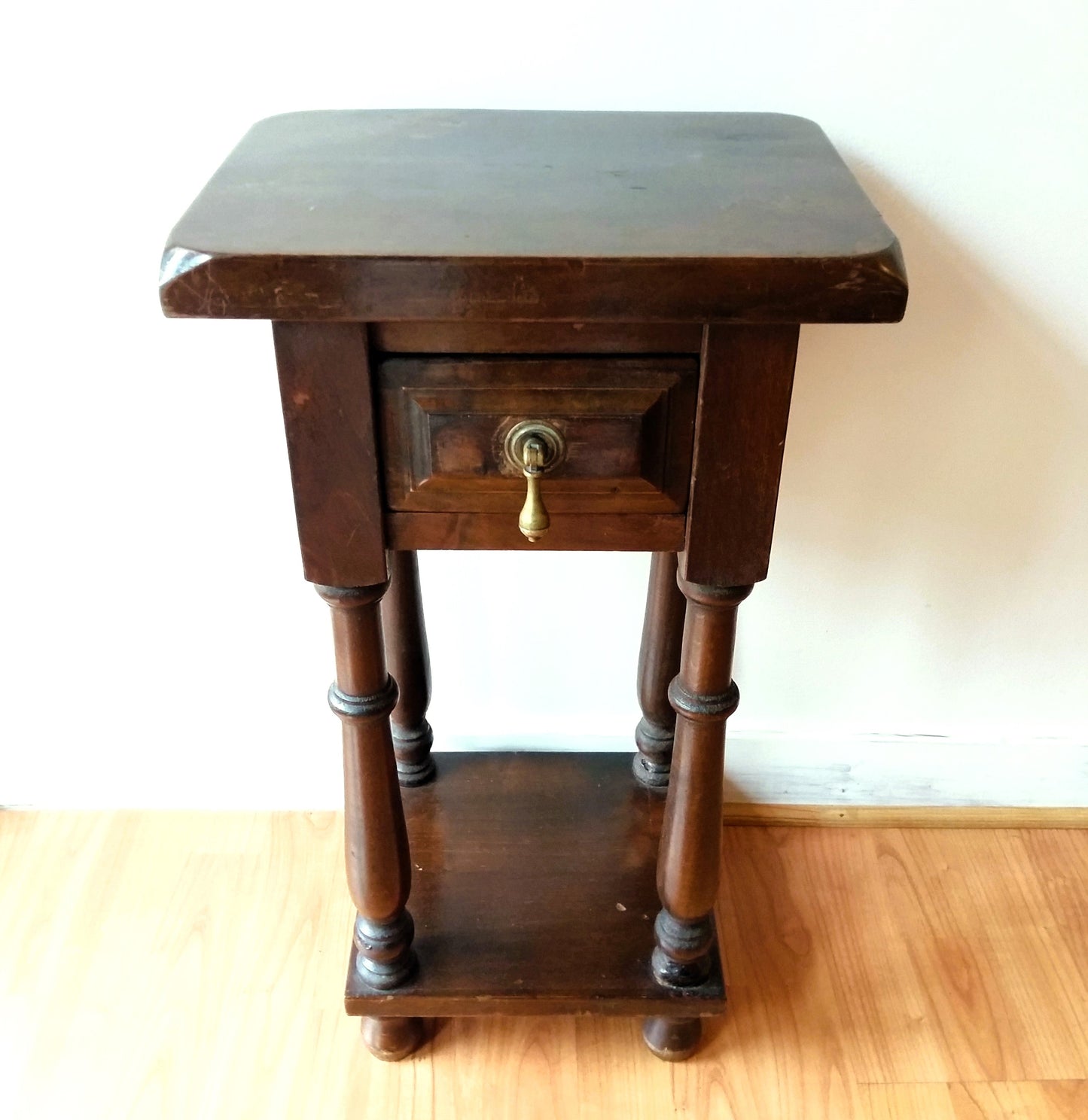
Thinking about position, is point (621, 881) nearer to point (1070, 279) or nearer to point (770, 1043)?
point (770, 1043)

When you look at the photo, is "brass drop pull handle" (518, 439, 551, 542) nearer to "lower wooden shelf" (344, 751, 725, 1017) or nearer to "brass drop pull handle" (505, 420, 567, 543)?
"brass drop pull handle" (505, 420, 567, 543)

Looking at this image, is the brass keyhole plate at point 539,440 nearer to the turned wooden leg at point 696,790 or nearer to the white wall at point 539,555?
the turned wooden leg at point 696,790

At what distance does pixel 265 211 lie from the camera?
712 millimetres

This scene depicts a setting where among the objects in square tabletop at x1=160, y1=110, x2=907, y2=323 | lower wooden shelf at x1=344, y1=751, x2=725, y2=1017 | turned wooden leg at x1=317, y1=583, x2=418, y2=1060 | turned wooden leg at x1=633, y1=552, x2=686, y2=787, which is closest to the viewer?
square tabletop at x1=160, y1=110, x2=907, y2=323

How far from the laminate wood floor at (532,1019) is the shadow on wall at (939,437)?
0.34m

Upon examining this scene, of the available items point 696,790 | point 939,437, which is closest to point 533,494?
point 696,790

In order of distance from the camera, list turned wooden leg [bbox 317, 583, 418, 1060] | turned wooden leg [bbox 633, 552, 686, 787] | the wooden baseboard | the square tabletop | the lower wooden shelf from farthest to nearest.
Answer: the wooden baseboard → turned wooden leg [bbox 633, 552, 686, 787] → the lower wooden shelf → turned wooden leg [bbox 317, 583, 418, 1060] → the square tabletop

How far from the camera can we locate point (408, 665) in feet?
3.79

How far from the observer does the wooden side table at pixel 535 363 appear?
0.66 meters

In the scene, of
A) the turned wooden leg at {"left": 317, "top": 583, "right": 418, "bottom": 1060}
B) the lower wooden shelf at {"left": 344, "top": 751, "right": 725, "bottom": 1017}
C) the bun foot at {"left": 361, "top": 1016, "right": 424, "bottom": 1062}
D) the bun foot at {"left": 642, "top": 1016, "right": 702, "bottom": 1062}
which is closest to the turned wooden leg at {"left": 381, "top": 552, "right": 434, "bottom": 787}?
the lower wooden shelf at {"left": 344, "top": 751, "right": 725, "bottom": 1017}

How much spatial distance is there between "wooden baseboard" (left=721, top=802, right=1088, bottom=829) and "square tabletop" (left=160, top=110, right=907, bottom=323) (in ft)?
2.66

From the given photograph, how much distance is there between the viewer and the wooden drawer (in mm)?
720

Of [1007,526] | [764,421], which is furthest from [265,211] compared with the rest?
[1007,526]

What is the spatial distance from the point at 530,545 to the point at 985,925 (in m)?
0.78
